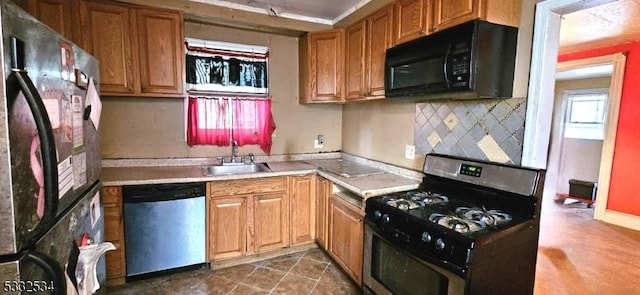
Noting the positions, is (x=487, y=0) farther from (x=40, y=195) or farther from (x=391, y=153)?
(x=40, y=195)

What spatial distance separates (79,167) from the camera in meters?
1.14

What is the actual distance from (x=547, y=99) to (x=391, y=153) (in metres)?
1.29

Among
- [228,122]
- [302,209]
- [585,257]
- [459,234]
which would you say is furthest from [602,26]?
[228,122]

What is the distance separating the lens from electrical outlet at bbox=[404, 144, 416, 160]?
2463mm

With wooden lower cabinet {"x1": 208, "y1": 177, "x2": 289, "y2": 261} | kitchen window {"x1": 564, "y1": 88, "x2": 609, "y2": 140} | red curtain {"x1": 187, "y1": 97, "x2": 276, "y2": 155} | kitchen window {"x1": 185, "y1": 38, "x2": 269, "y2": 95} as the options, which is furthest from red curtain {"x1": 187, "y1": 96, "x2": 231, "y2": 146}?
kitchen window {"x1": 564, "y1": 88, "x2": 609, "y2": 140}

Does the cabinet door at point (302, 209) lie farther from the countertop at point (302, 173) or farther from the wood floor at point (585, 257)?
the wood floor at point (585, 257)

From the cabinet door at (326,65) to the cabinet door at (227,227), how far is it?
1.27 meters

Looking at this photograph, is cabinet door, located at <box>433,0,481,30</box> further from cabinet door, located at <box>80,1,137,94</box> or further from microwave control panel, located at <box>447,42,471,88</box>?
cabinet door, located at <box>80,1,137,94</box>

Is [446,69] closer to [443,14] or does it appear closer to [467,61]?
[467,61]

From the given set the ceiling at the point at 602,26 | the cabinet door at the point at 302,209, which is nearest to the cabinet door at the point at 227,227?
the cabinet door at the point at 302,209

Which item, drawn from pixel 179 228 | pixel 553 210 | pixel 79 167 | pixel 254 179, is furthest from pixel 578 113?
pixel 79 167

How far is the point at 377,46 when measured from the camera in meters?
2.37

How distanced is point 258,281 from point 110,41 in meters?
2.21

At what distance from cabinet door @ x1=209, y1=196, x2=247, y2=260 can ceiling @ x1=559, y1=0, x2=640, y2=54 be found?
289 cm
